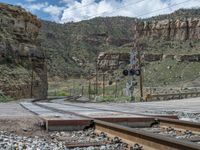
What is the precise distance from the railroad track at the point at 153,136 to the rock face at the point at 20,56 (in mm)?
60527

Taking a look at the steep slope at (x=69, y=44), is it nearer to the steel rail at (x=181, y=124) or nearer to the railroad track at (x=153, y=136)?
the steel rail at (x=181, y=124)

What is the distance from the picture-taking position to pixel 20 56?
88.8 metres

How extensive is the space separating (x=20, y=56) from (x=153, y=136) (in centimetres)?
8244

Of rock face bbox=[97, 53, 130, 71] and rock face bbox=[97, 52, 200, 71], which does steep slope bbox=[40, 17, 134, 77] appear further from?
rock face bbox=[97, 52, 200, 71]

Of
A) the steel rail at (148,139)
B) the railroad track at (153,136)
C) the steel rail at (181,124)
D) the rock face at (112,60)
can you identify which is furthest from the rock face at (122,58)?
the steel rail at (148,139)

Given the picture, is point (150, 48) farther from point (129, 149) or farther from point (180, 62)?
point (129, 149)

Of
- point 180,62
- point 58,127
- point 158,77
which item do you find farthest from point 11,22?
point 58,127

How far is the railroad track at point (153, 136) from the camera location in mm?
7283

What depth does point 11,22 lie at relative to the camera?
3716 inches

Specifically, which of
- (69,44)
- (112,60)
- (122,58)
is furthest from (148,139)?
(112,60)

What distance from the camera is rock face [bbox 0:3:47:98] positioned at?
3051 inches

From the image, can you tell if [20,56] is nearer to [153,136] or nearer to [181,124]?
[181,124]

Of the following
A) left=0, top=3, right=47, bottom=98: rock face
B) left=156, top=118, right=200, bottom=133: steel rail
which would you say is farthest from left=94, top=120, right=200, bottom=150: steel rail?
left=0, top=3, right=47, bottom=98: rock face

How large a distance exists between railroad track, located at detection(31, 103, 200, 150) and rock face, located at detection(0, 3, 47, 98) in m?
60.5
